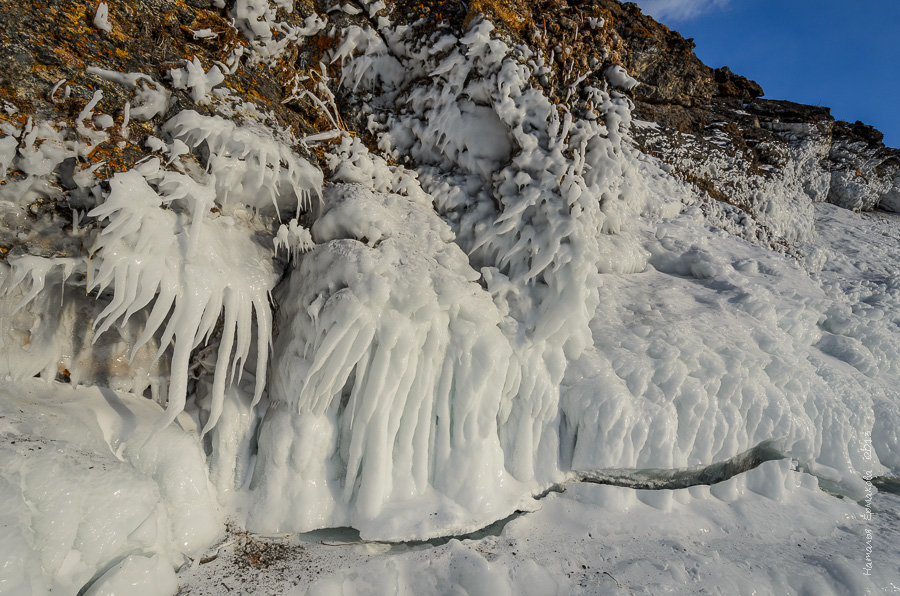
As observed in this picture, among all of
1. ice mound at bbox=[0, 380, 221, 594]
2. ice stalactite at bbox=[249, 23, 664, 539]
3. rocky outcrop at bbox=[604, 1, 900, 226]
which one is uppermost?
rocky outcrop at bbox=[604, 1, 900, 226]

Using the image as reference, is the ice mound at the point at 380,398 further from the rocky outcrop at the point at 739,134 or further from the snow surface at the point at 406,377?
the rocky outcrop at the point at 739,134

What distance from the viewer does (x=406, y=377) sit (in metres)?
3.86

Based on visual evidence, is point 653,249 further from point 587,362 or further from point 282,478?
point 282,478

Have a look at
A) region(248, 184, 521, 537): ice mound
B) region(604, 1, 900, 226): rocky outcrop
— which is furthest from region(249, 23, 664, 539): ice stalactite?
region(604, 1, 900, 226): rocky outcrop

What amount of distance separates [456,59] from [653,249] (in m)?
3.60

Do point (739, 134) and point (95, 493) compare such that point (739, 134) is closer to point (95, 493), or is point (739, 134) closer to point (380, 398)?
point (380, 398)

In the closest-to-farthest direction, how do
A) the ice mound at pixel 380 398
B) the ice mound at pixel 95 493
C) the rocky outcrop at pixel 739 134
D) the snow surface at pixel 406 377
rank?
the ice mound at pixel 95 493 → the snow surface at pixel 406 377 → the ice mound at pixel 380 398 → the rocky outcrop at pixel 739 134

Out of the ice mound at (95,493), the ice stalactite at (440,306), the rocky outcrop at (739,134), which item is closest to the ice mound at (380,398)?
the ice stalactite at (440,306)

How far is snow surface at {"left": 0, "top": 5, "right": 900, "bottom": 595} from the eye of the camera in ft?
10.2

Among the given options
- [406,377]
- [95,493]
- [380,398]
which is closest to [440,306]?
[406,377]

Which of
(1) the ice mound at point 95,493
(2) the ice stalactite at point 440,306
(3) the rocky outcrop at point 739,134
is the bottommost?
(1) the ice mound at point 95,493

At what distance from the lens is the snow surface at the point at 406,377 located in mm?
3117

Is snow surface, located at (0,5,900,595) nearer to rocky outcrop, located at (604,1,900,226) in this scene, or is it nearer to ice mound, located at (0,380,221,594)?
ice mound, located at (0,380,221,594)

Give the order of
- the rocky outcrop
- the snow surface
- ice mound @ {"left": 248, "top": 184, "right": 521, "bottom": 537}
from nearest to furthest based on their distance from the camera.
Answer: the snow surface
ice mound @ {"left": 248, "top": 184, "right": 521, "bottom": 537}
the rocky outcrop
